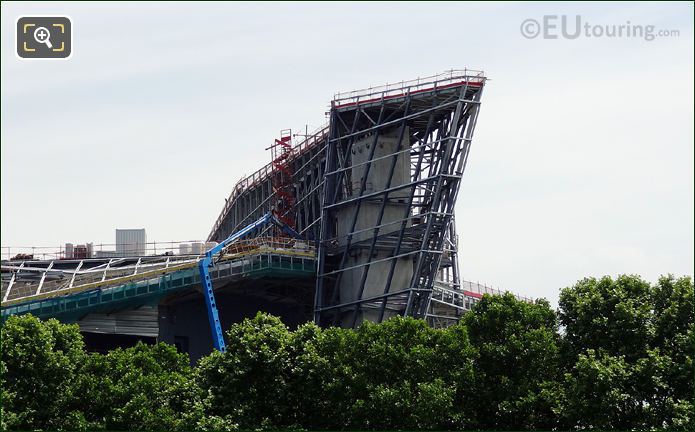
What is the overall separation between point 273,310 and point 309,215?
1408cm

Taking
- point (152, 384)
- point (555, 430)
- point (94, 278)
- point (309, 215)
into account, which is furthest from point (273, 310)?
point (555, 430)

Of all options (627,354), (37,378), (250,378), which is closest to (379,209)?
(250,378)

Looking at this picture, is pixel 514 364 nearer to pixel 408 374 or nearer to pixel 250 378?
pixel 408 374

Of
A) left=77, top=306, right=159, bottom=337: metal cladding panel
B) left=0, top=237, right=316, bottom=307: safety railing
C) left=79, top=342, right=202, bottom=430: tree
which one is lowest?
left=79, top=342, right=202, bottom=430: tree

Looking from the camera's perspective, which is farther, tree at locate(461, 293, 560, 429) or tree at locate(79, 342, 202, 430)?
tree at locate(79, 342, 202, 430)

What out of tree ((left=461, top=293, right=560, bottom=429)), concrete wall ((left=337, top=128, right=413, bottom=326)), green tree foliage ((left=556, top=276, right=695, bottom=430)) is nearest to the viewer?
green tree foliage ((left=556, top=276, right=695, bottom=430))

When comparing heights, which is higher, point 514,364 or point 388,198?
point 388,198

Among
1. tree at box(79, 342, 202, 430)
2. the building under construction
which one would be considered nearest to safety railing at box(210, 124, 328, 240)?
the building under construction

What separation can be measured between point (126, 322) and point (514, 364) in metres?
53.8

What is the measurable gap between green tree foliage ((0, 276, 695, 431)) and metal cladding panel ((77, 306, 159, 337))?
87.2 feet

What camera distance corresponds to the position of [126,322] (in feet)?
454

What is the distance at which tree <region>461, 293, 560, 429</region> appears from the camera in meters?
99.5

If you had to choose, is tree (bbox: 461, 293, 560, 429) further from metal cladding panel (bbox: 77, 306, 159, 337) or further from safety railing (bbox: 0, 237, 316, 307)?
metal cladding panel (bbox: 77, 306, 159, 337)

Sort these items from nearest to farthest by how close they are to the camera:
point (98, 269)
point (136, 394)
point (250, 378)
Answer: point (136, 394), point (250, 378), point (98, 269)
